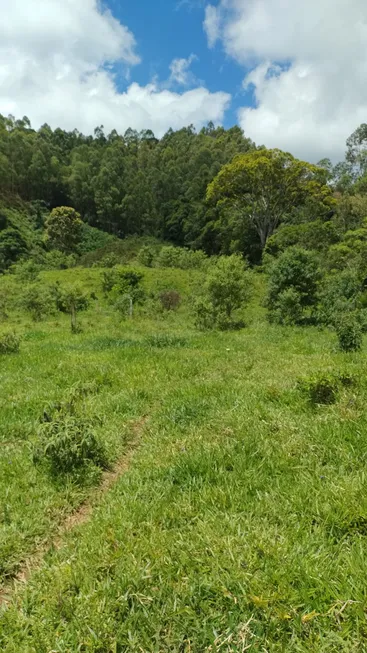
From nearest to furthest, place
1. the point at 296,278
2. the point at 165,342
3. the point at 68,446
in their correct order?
the point at 68,446, the point at 165,342, the point at 296,278

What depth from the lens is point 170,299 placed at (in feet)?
86.6

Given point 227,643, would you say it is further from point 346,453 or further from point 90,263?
point 90,263

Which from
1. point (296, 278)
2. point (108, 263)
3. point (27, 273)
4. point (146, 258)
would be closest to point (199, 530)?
point (296, 278)

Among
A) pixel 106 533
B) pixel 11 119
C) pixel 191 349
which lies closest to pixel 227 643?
pixel 106 533

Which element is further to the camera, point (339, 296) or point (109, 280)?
point (109, 280)

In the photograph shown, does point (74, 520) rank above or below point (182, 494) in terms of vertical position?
below

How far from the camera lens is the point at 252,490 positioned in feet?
10.4

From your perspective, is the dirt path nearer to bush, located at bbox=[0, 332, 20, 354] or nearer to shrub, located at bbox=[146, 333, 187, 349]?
A: shrub, located at bbox=[146, 333, 187, 349]

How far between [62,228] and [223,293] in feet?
129

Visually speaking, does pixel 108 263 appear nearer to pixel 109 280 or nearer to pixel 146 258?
pixel 146 258

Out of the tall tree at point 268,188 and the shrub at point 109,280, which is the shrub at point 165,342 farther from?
the tall tree at point 268,188

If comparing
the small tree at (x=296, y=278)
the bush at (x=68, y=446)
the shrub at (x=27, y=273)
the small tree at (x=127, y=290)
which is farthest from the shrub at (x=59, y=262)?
the bush at (x=68, y=446)

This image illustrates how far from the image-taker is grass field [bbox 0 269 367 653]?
1978mm

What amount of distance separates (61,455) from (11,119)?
301ft
